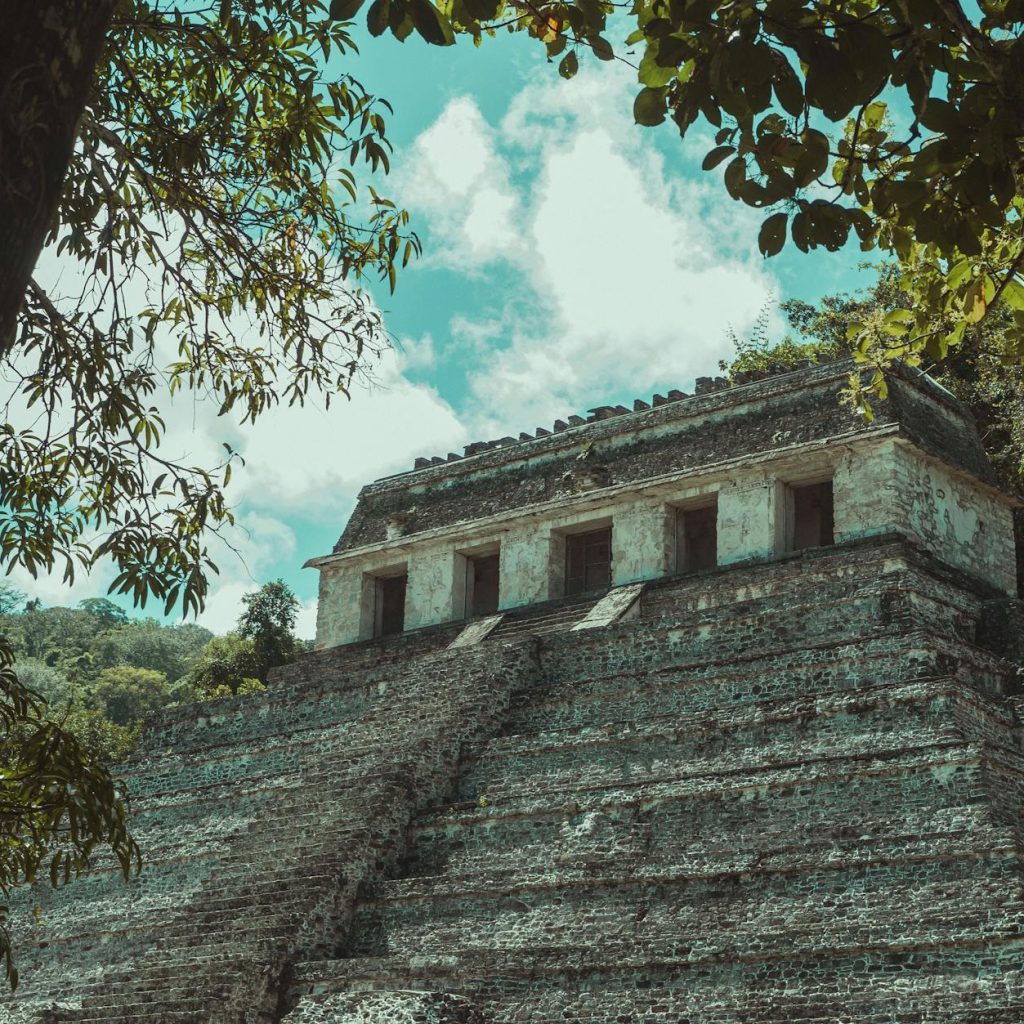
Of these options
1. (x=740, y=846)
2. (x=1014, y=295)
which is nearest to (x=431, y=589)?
(x=740, y=846)

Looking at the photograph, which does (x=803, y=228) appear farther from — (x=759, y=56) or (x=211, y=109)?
(x=211, y=109)

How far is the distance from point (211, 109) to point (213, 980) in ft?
21.9

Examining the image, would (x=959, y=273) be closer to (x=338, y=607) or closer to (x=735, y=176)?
(x=735, y=176)

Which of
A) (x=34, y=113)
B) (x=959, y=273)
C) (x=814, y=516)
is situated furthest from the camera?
(x=814, y=516)

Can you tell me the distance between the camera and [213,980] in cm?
1098

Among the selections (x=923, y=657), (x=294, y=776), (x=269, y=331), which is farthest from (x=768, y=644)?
(x=269, y=331)

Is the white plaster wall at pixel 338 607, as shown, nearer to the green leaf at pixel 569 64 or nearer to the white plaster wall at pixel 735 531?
the white plaster wall at pixel 735 531

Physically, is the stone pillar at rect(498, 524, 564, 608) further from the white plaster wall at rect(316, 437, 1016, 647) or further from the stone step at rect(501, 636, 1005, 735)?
the stone step at rect(501, 636, 1005, 735)

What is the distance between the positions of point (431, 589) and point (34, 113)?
17803 mm

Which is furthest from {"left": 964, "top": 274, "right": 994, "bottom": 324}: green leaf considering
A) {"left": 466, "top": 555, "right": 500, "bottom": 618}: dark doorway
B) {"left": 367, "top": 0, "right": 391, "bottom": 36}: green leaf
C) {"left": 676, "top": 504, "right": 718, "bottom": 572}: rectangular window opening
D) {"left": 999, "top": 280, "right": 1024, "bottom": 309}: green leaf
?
{"left": 466, "top": 555, "right": 500, "bottom": 618}: dark doorway

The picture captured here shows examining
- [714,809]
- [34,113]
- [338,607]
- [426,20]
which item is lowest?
[714,809]

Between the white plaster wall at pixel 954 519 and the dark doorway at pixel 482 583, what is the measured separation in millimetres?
6465

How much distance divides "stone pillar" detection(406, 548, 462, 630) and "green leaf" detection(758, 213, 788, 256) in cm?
1499

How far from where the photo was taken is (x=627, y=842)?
1144cm
